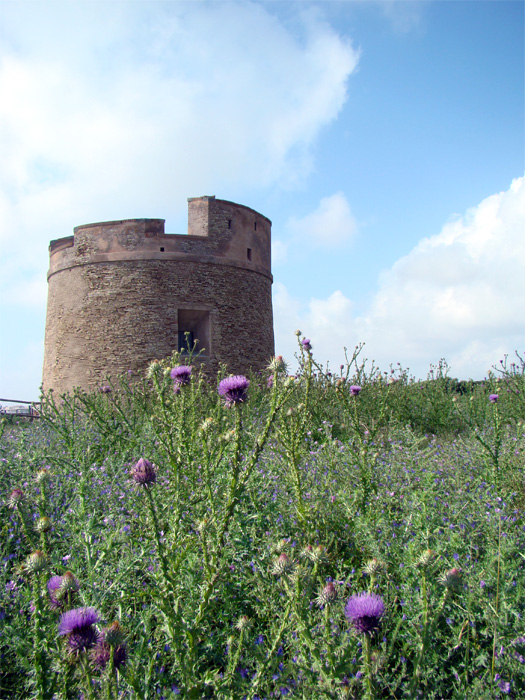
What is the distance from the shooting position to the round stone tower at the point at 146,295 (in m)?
12.7

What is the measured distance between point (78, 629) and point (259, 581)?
863 millimetres

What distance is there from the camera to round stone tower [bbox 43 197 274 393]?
500 inches

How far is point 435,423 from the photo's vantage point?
7895mm

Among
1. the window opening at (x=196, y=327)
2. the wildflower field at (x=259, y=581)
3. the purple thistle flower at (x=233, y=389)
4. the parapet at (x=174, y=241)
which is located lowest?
the wildflower field at (x=259, y=581)

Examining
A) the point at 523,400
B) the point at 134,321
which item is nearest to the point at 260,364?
the point at 134,321

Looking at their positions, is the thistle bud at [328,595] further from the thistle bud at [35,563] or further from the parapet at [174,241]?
the parapet at [174,241]

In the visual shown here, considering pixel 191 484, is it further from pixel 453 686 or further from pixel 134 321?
pixel 134 321

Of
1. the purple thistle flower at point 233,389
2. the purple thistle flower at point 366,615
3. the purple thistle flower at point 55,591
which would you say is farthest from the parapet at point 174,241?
the purple thistle flower at point 366,615

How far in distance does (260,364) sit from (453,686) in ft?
40.1

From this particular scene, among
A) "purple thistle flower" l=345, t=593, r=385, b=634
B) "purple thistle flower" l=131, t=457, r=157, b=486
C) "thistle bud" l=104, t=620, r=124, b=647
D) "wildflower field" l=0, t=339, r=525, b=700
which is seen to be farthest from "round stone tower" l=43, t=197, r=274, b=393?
"purple thistle flower" l=345, t=593, r=385, b=634

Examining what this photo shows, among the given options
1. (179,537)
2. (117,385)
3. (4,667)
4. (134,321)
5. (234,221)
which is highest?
(234,221)

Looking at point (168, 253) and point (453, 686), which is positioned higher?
point (168, 253)

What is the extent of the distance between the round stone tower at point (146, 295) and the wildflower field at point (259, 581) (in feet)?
29.1

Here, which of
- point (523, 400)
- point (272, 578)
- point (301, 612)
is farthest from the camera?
point (523, 400)
